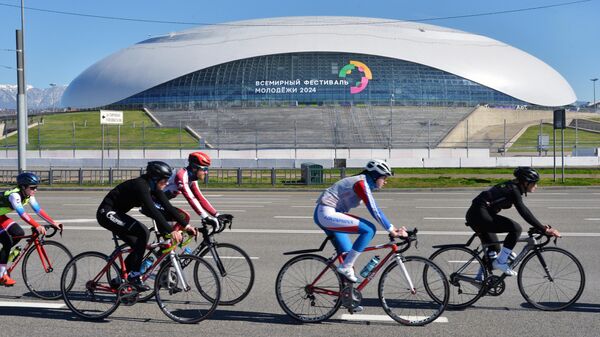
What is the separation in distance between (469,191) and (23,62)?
52.4 feet

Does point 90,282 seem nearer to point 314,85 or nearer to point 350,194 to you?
point 350,194

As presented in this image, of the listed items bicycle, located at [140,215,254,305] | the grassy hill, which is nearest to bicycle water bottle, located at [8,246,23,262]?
bicycle, located at [140,215,254,305]

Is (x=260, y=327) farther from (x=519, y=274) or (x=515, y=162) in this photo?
(x=515, y=162)

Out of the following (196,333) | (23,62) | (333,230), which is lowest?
(196,333)

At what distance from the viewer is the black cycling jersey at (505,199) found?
6977mm

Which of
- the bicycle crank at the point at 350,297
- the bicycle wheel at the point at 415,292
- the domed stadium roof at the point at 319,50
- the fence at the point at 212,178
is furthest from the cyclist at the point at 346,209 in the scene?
the domed stadium roof at the point at 319,50

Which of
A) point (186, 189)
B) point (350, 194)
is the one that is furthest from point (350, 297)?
point (186, 189)

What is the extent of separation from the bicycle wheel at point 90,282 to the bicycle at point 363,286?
68.0 inches

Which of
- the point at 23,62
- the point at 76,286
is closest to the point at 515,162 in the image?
the point at 23,62

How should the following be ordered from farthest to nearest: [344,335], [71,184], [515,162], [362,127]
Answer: [362,127]
[515,162]
[71,184]
[344,335]

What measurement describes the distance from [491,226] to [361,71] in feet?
238

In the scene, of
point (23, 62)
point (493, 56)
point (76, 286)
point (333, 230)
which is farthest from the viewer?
point (493, 56)

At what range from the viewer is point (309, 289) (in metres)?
6.74

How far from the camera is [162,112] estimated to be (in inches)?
2916
